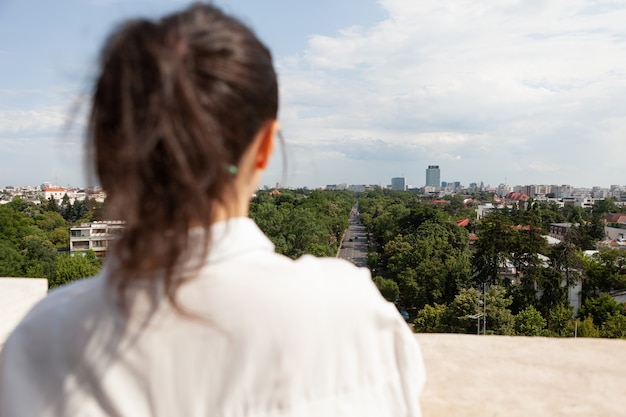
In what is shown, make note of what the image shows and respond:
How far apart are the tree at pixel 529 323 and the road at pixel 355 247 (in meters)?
16.1

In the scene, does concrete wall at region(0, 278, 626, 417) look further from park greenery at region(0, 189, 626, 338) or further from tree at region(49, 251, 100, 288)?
tree at region(49, 251, 100, 288)

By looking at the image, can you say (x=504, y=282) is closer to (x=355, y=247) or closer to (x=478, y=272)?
(x=478, y=272)

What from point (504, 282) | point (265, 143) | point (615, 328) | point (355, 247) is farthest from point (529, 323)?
point (355, 247)

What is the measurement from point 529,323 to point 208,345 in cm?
1770

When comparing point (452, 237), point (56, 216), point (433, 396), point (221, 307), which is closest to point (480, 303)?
point (452, 237)

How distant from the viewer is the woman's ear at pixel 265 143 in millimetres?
588

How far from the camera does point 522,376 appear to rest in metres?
2.11

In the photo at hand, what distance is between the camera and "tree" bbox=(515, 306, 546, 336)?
53.6ft

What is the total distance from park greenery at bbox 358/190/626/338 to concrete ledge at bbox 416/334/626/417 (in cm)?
1536

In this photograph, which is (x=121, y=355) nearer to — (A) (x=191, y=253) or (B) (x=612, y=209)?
(A) (x=191, y=253)

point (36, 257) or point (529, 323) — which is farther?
point (36, 257)

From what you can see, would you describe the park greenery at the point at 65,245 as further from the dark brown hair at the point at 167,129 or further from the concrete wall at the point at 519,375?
the dark brown hair at the point at 167,129

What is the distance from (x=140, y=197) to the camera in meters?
0.52

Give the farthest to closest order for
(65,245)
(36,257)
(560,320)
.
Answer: (65,245)
(36,257)
(560,320)
